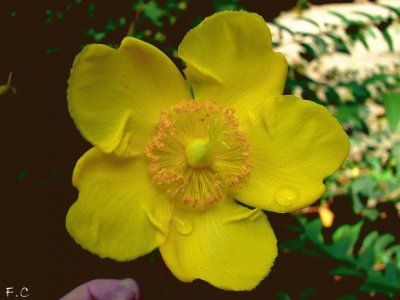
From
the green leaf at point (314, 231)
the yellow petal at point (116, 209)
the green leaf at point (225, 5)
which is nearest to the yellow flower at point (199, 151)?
the yellow petal at point (116, 209)

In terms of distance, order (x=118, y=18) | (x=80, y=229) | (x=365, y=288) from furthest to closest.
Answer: (x=118, y=18), (x=365, y=288), (x=80, y=229)

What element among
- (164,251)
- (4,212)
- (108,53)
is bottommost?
(4,212)

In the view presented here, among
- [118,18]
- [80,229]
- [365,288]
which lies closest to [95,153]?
[80,229]

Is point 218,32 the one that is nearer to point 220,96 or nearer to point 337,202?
A: point 220,96

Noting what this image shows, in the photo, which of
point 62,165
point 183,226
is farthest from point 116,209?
point 62,165

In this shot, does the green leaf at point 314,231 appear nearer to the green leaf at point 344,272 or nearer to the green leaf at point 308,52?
the green leaf at point 344,272

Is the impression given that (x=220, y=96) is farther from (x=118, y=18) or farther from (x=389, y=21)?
(x=389, y=21)

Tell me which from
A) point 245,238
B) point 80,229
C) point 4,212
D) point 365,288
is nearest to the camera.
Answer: point 80,229

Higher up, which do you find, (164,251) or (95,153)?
(95,153)

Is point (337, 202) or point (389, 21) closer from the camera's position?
point (389, 21)
